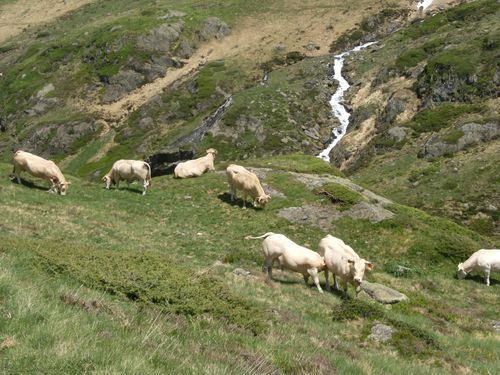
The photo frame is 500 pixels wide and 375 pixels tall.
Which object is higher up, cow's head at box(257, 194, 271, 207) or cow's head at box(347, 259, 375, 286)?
cow's head at box(347, 259, 375, 286)

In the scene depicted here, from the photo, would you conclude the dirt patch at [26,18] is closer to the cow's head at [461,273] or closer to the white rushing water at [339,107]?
the white rushing water at [339,107]

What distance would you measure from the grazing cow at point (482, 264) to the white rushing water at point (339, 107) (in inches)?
2022

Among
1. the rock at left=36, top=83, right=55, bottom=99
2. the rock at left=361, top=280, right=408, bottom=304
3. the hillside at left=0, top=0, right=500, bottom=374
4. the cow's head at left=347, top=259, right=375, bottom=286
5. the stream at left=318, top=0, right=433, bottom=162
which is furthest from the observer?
the rock at left=36, top=83, right=55, bottom=99

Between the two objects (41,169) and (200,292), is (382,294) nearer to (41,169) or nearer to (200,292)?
(200,292)

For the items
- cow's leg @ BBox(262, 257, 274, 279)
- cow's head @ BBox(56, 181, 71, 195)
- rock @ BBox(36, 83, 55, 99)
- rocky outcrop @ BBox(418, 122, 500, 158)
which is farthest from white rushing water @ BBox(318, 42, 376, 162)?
rock @ BBox(36, 83, 55, 99)

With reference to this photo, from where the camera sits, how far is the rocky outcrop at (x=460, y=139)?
203 ft

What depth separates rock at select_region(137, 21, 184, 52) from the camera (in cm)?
12531

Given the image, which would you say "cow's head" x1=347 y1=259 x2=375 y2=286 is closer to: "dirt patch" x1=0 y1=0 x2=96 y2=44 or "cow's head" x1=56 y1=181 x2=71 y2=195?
"cow's head" x1=56 y1=181 x2=71 y2=195

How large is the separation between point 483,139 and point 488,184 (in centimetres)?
1162

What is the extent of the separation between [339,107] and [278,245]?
75.8 meters

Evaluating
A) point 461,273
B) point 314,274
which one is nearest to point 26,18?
point 461,273

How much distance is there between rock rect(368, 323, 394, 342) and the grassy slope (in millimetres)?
245

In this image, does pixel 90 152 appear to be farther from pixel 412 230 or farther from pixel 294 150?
pixel 412 230

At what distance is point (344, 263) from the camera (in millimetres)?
19594
